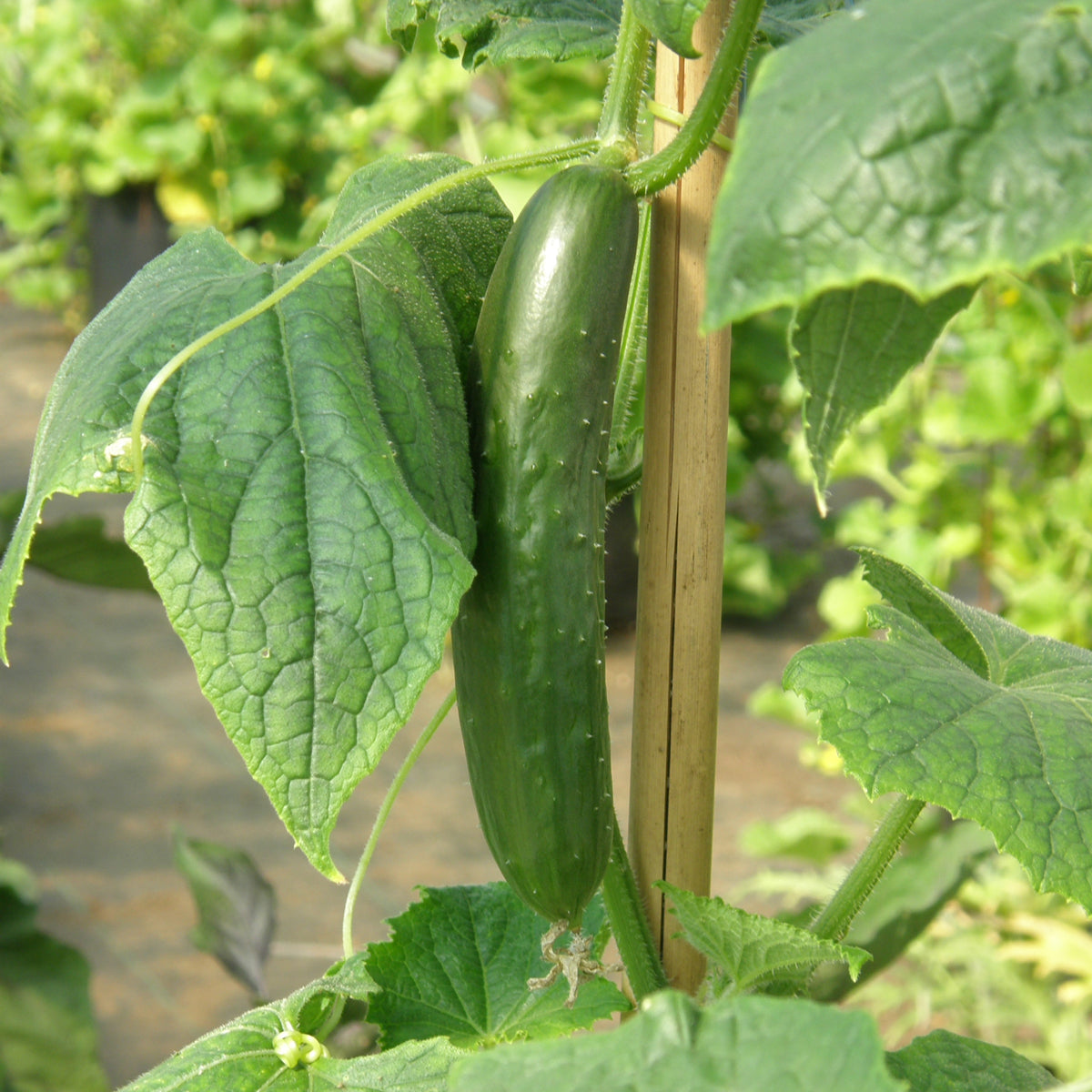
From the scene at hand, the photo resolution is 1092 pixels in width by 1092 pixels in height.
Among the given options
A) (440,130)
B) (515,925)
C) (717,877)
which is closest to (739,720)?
(717,877)

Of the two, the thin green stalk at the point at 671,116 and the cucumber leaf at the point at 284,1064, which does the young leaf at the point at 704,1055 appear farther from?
the thin green stalk at the point at 671,116

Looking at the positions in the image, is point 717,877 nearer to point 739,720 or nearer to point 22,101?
point 739,720

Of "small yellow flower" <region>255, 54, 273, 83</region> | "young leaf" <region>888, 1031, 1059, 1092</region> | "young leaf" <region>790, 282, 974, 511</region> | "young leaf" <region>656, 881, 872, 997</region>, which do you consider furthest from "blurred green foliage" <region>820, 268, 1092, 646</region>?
"small yellow flower" <region>255, 54, 273, 83</region>

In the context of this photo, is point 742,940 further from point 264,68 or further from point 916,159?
point 264,68

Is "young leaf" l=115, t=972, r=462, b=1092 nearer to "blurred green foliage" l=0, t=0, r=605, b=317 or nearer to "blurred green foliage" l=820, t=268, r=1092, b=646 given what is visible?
"blurred green foliage" l=820, t=268, r=1092, b=646

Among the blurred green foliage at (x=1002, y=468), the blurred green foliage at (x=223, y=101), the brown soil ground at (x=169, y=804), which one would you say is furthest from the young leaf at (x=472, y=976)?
the blurred green foliage at (x=223, y=101)

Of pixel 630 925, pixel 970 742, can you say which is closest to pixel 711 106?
pixel 970 742
